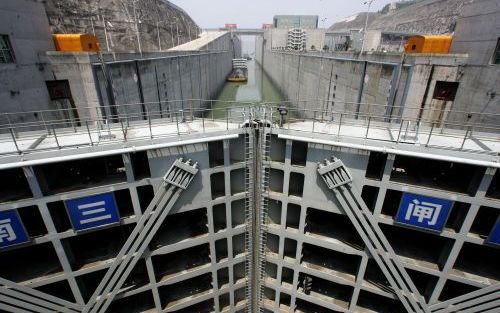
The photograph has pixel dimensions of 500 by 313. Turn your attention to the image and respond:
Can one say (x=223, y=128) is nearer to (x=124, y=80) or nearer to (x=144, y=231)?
(x=144, y=231)

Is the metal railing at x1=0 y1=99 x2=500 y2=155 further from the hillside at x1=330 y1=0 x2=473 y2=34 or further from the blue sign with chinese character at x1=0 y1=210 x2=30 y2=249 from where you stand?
the hillside at x1=330 y1=0 x2=473 y2=34

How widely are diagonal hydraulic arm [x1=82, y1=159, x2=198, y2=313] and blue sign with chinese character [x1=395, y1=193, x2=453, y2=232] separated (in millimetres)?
7788

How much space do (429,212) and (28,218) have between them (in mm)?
15079

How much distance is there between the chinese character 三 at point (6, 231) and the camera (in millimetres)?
7844

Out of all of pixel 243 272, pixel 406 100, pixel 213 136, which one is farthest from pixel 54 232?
pixel 406 100

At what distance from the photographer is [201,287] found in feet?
40.7

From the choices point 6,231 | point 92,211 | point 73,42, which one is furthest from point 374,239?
point 73,42

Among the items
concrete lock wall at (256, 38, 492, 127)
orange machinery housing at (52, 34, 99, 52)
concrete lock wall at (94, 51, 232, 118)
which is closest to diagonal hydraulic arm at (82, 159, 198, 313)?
concrete lock wall at (94, 51, 232, 118)

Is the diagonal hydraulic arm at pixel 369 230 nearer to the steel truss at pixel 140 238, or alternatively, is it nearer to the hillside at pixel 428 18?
the steel truss at pixel 140 238

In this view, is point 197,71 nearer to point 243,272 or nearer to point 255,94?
point 255,94

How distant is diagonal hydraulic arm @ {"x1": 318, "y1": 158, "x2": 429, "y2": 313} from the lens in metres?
9.36

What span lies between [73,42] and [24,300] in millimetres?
16191

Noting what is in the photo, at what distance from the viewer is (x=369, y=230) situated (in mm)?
9453

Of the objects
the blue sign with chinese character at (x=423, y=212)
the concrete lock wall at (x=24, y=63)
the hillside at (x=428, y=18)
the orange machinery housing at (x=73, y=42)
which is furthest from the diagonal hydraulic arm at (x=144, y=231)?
the hillside at (x=428, y=18)
